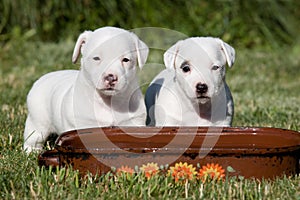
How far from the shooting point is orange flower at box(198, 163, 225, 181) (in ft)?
11.3

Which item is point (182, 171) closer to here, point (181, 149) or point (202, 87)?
point (181, 149)

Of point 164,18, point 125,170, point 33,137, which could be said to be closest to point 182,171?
point 125,170

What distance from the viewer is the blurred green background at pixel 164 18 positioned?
9977mm

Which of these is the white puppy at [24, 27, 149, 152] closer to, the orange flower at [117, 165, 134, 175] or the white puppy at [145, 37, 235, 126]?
the white puppy at [145, 37, 235, 126]

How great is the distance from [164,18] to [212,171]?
284 inches

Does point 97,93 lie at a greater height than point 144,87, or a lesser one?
lesser

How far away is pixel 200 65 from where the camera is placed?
421 cm

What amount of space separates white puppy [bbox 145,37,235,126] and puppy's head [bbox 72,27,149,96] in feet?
0.97

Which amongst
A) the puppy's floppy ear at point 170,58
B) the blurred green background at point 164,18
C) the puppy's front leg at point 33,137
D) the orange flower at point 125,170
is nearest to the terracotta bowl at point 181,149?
the orange flower at point 125,170

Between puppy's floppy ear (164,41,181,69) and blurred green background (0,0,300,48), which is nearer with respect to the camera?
puppy's floppy ear (164,41,181,69)

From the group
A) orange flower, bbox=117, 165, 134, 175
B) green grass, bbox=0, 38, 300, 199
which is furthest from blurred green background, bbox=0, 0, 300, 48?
orange flower, bbox=117, 165, 134, 175

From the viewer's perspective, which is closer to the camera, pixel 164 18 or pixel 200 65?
pixel 200 65

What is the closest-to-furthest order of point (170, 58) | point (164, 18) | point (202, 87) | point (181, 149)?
point (181, 149), point (202, 87), point (170, 58), point (164, 18)

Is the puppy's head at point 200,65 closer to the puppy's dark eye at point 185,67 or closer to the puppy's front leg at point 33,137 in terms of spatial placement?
the puppy's dark eye at point 185,67
